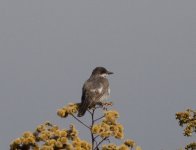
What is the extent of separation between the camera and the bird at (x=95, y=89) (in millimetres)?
16727

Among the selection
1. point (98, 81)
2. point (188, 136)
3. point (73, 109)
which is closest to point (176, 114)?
point (188, 136)

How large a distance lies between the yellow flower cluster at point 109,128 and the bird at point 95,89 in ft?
8.96

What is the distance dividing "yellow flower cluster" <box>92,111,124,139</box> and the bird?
273 cm

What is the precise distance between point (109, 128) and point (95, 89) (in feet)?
18.3

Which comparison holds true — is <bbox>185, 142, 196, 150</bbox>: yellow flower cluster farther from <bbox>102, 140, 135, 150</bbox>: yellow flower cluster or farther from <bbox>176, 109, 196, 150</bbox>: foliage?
<bbox>102, 140, 135, 150</bbox>: yellow flower cluster

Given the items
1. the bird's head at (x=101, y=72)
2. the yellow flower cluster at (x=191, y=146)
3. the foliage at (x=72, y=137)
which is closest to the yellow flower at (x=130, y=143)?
the foliage at (x=72, y=137)

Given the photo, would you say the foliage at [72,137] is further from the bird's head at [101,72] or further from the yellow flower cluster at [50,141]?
the bird's head at [101,72]

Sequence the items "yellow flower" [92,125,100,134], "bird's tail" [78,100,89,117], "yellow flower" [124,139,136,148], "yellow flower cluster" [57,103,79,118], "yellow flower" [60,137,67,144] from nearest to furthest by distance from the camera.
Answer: "yellow flower" [60,137,67,144] < "yellow flower" [124,139,136,148] < "yellow flower" [92,125,100,134] < "yellow flower cluster" [57,103,79,118] < "bird's tail" [78,100,89,117]

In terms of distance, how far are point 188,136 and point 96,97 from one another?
231 inches

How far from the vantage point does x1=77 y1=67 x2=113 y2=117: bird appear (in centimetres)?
1673

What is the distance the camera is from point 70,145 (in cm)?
1211

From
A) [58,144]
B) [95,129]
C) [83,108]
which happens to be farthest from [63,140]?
[83,108]

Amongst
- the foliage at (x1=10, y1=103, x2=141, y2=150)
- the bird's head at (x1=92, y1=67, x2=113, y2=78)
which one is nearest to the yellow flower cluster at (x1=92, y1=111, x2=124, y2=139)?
the foliage at (x1=10, y1=103, x2=141, y2=150)

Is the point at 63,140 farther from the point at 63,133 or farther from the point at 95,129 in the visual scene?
the point at 95,129
